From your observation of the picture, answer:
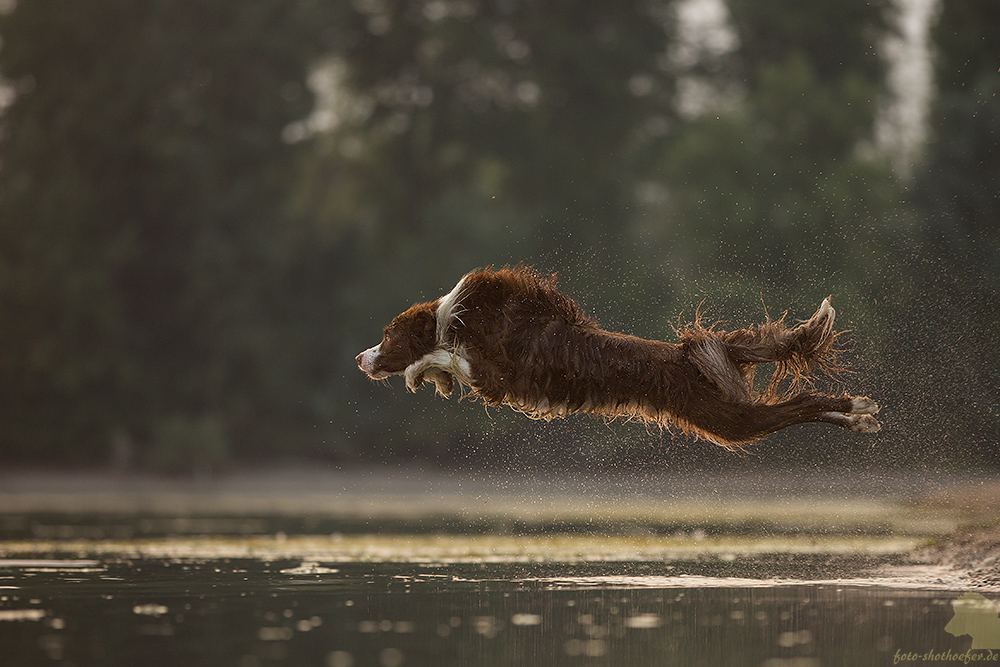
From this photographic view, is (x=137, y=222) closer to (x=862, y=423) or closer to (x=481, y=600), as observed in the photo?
(x=481, y=600)

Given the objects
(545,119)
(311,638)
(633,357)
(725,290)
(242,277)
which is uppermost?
(545,119)

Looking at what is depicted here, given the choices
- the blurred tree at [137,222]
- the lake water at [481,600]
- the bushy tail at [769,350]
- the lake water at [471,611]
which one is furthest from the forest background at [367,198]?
the bushy tail at [769,350]

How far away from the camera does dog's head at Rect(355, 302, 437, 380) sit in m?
10.6

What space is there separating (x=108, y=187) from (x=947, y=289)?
82.5 feet

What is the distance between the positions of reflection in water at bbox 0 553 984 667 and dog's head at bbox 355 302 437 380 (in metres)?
2.03

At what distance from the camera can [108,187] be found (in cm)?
3941

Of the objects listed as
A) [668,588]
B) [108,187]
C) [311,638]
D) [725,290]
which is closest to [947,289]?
[725,290]

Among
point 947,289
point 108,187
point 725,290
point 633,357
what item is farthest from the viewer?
point 108,187

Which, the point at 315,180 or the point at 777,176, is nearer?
the point at 777,176

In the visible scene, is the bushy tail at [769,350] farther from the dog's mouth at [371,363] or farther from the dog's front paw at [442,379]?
the dog's mouth at [371,363]

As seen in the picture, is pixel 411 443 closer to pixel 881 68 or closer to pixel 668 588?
pixel 881 68

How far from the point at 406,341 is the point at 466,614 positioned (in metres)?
2.28

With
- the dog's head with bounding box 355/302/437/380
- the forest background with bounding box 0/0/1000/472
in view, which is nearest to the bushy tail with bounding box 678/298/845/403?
the dog's head with bounding box 355/302/437/380

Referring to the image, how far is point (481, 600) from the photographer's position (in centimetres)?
1095
